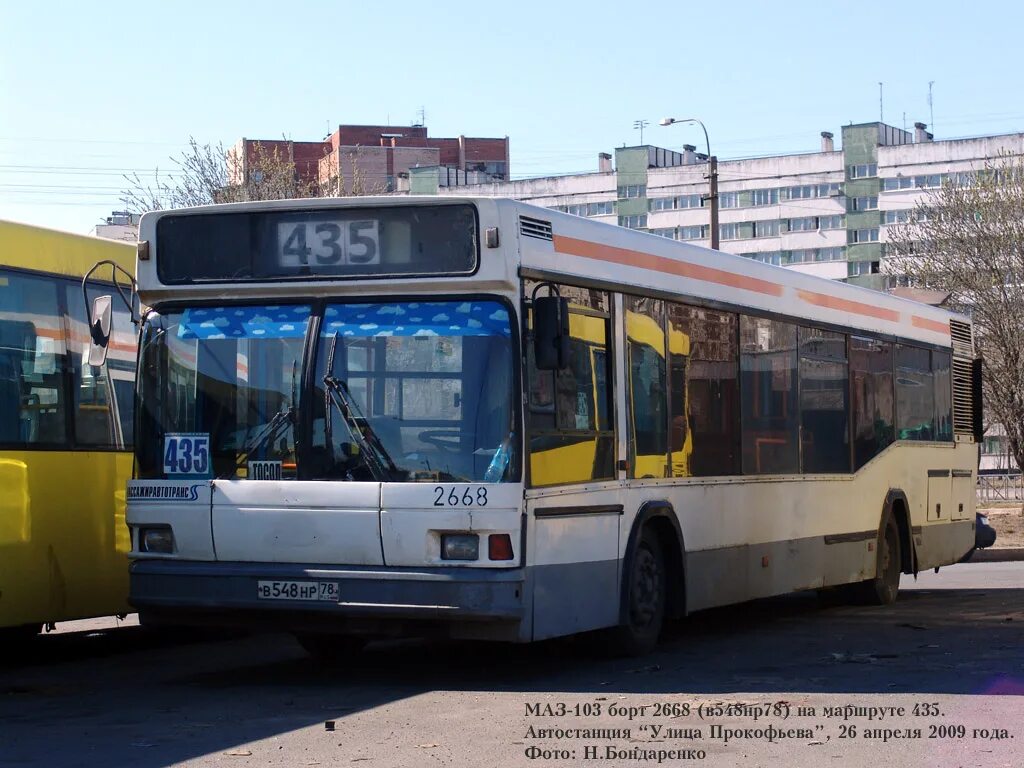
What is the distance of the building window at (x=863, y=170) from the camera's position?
114 meters

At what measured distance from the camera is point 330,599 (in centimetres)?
1032

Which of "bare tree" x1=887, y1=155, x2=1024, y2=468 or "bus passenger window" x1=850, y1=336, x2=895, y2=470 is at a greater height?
"bare tree" x1=887, y1=155, x2=1024, y2=468

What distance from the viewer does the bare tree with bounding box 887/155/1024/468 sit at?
113ft

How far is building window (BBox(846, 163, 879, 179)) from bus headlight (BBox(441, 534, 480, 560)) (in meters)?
108

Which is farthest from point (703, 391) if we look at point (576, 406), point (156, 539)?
point (156, 539)

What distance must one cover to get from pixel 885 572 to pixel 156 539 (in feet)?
28.2

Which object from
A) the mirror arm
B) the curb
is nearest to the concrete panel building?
the curb

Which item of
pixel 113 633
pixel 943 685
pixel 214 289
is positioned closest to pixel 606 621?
pixel 943 685

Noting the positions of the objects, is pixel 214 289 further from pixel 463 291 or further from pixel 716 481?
pixel 716 481

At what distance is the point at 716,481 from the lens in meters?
13.1

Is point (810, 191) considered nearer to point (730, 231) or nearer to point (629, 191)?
point (730, 231)

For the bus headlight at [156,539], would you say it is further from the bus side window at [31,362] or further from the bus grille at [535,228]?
the bus grille at [535,228]

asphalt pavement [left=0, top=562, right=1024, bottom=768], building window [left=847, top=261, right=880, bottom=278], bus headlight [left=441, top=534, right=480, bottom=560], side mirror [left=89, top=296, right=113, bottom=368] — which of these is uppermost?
building window [left=847, top=261, right=880, bottom=278]

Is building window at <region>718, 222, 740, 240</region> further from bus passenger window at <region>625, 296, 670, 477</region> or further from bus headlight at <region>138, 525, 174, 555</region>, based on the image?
bus headlight at <region>138, 525, 174, 555</region>
